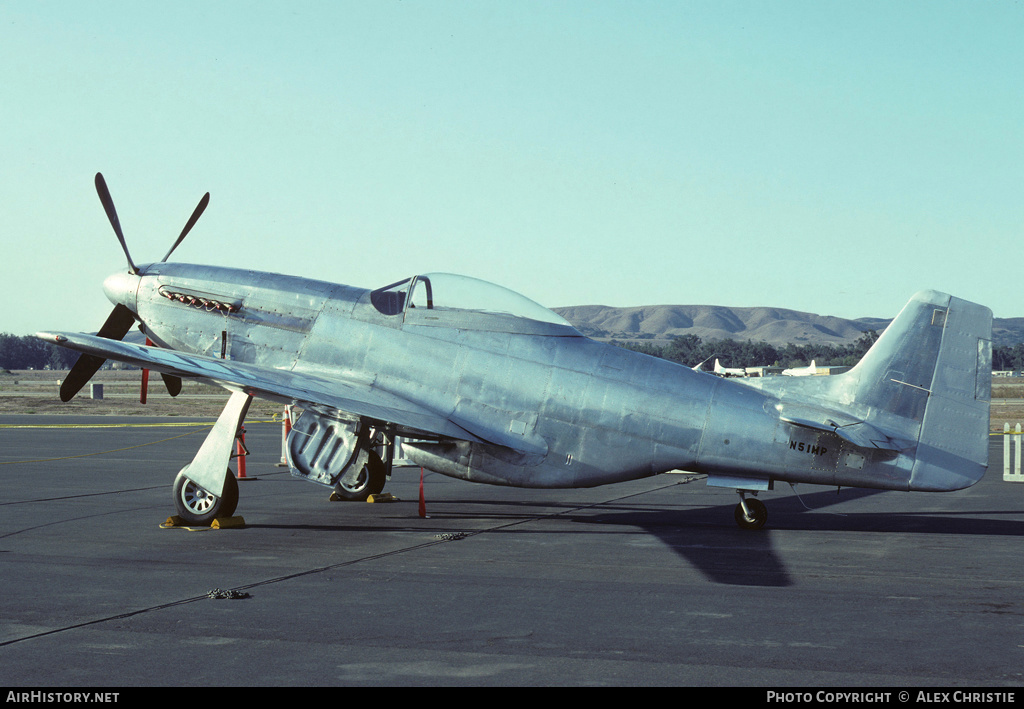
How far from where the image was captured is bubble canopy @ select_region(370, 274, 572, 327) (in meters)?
11.9

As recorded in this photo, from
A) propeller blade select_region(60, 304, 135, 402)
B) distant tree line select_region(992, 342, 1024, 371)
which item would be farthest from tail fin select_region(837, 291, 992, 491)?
distant tree line select_region(992, 342, 1024, 371)

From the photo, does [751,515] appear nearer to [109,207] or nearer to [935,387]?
[935,387]

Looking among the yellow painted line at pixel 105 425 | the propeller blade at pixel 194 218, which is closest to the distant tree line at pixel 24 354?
the yellow painted line at pixel 105 425

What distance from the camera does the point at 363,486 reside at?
14.7 m

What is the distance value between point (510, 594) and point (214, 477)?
17.0 ft

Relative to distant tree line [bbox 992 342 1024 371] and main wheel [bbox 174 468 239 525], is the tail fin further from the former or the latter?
distant tree line [bbox 992 342 1024 371]

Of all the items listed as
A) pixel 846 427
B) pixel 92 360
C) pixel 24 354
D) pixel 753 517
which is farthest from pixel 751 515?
pixel 24 354

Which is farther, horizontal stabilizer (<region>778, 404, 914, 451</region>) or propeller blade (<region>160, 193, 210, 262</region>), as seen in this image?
propeller blade (<region>160, 193, 210, 262</region>)

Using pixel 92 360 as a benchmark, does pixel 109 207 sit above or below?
above

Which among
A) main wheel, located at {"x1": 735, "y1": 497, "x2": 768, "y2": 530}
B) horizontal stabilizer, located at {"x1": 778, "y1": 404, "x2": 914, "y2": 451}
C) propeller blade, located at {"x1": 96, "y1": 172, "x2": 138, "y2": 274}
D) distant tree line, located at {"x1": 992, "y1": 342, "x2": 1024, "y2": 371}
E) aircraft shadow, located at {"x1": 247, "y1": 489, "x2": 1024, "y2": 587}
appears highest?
distant tree line, located at {"x1": 992, "y1": 342, "x2": 1024, "y2": 371}

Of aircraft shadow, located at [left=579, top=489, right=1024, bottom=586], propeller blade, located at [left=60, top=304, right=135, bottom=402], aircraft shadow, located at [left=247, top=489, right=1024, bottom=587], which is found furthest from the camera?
propeller blade, located at [left=60, top=304, right=135, bottom=402]

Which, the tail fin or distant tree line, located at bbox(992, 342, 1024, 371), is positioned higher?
distant tree line, located at bbox(992, 342, 1024, 371)

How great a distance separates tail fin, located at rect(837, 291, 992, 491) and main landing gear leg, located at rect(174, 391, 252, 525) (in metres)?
7.73
